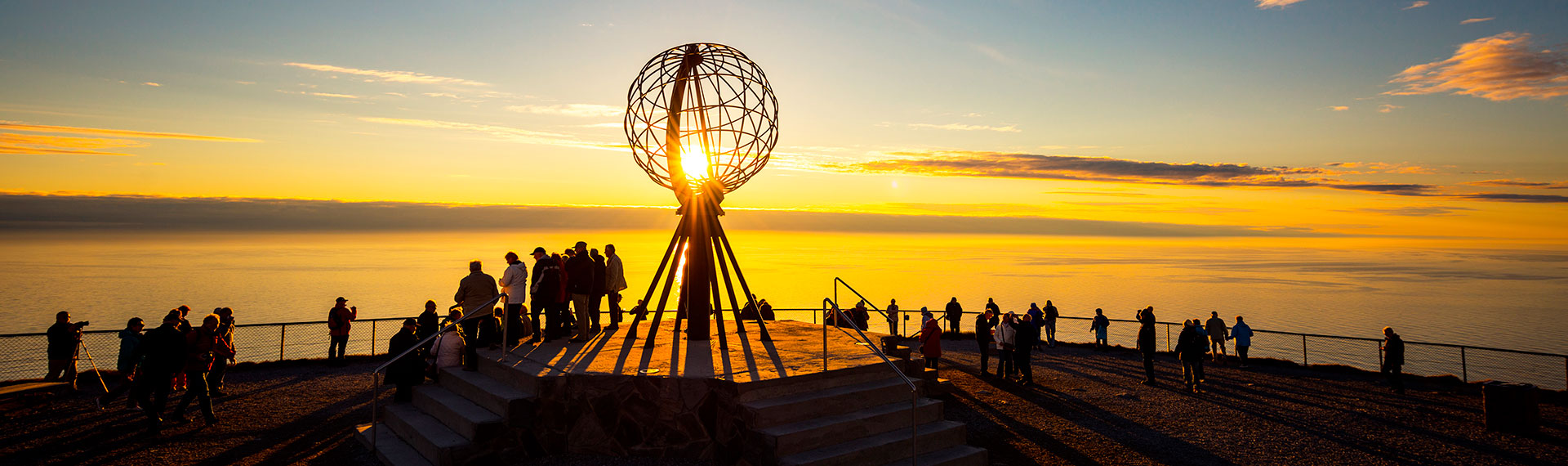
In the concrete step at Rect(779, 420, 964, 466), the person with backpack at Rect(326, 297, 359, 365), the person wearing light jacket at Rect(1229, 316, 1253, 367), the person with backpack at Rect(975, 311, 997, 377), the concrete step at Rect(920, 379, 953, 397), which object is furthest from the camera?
the person wearing light jacket at Rect(1229, 316, 1253, 367)

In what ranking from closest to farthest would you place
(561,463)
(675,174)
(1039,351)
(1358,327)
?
(561,463) < (675,174) < (1039,351) < (1358,327)

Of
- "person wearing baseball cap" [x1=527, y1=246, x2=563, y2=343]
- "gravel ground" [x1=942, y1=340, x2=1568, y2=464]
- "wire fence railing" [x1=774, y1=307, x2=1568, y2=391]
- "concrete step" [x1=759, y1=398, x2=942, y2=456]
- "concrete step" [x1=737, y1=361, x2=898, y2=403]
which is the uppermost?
"person wearing baseball cap" [x1=527, y1=246, x2=563, y2=343]

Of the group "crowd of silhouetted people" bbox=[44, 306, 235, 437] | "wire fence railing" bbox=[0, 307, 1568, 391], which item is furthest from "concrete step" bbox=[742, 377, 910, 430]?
"wire fence railing" bbox=[0, 307, 1568, 391]

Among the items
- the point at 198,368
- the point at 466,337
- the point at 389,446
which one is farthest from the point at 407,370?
the point at 198,368

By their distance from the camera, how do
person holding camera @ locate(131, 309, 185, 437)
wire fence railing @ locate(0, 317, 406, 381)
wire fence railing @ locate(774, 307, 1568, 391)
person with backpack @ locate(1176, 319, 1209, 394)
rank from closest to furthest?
person holding camera @ locate(131, 309, 185, 437) → person with backpack @ locate(1176, 319, 1209, 394) → wire fence railing @ locate(0, 317, 406, 381) → wire fence railing @ locate(774, 307, 1568, 391)

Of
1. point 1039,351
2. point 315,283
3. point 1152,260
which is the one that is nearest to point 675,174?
point 1039,351

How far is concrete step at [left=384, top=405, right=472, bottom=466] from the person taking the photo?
8.76 metres

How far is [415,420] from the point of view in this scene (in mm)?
9992

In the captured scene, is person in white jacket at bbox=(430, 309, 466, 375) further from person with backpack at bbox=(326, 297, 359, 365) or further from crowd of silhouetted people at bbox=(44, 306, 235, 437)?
person with backpack at bbox=(326, 297, 359, 365)

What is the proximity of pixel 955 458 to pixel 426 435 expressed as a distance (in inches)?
257

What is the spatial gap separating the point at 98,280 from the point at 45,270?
33.4 meters

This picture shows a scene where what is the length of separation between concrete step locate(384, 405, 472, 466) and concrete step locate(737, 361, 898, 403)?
339 centimetres

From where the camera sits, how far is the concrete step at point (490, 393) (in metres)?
9.09

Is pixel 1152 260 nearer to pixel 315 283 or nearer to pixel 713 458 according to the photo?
pixel 315 283
